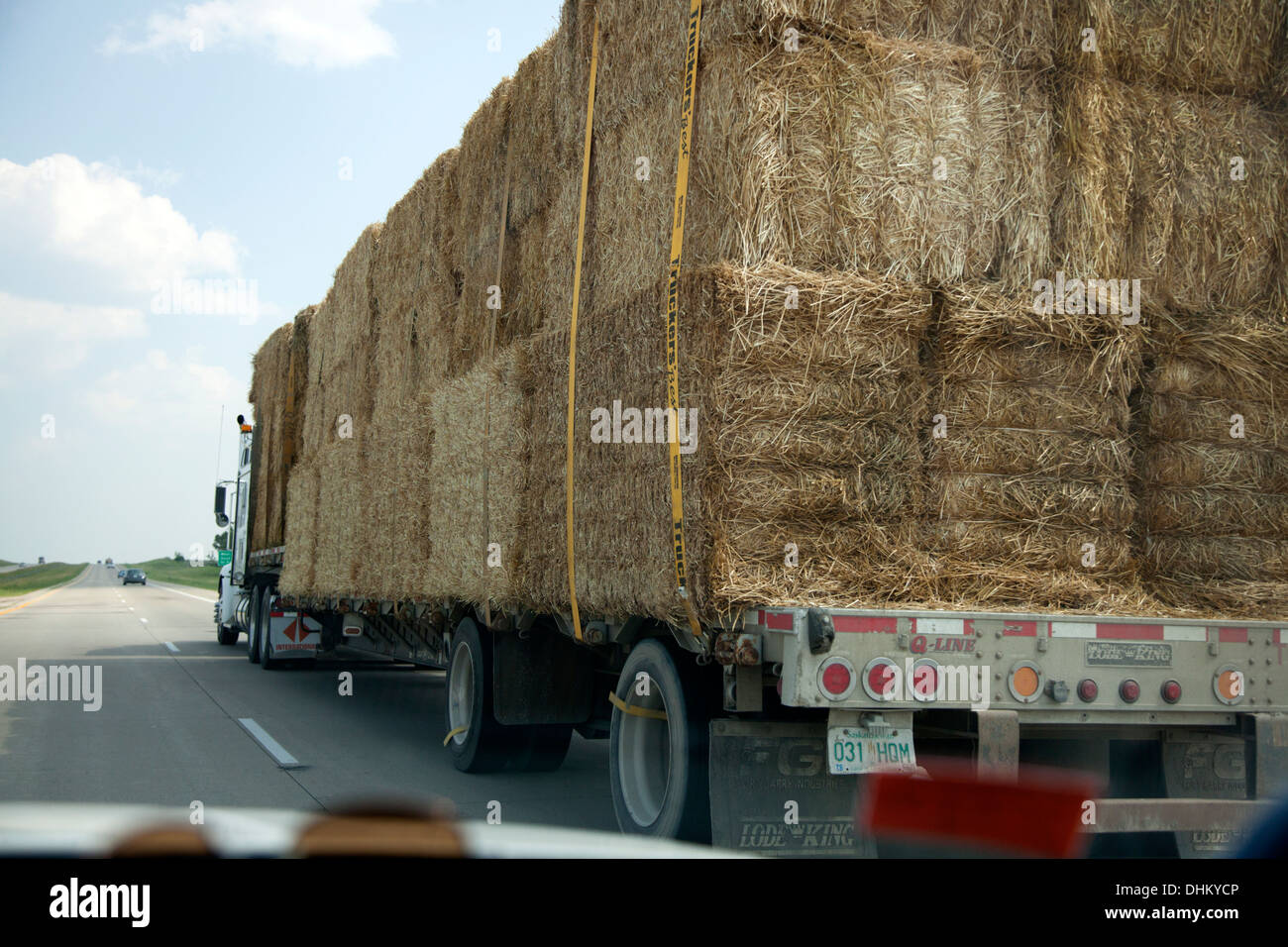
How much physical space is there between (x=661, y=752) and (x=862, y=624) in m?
1.95

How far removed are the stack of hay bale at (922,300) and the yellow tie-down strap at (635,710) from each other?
1.67 ft

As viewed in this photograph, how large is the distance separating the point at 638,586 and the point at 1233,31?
14.1 ft

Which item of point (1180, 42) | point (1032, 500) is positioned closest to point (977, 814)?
point (1032, 500)

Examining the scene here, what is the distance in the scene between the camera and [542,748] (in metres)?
8.62

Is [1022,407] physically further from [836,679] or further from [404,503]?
[404,503]

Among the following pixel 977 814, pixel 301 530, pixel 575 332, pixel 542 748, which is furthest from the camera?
pixel 301 530

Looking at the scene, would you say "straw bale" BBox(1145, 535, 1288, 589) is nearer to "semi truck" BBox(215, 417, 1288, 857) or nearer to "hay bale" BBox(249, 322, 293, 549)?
"semi truck" BBox(215, 417, 1288, 857)

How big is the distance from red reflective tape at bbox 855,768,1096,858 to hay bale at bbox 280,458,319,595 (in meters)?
12.2

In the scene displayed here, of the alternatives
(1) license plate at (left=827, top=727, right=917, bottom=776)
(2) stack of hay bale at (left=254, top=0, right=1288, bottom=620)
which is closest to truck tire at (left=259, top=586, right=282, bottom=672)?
(2) stack of hay bale at (left=254, top=0, right=1288, bottom=620)

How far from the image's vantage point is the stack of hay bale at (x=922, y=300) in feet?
16.5

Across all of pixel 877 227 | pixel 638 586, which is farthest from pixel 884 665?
pixel 877 227
